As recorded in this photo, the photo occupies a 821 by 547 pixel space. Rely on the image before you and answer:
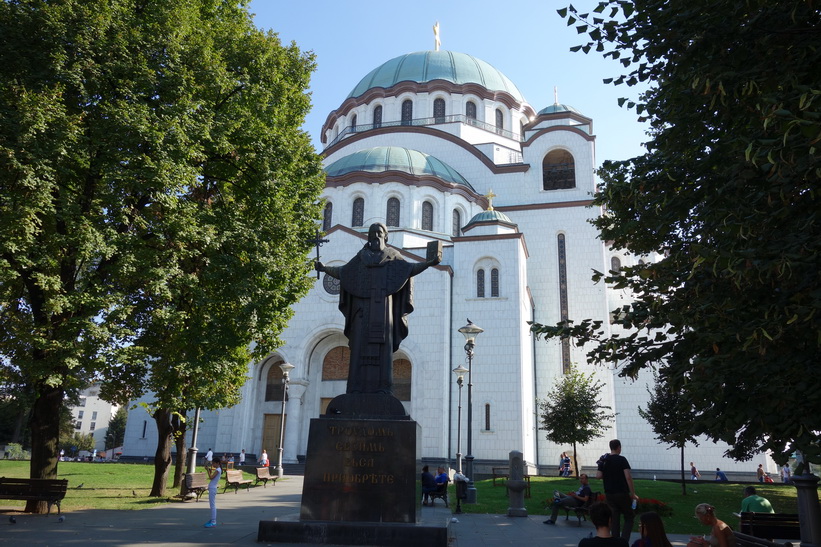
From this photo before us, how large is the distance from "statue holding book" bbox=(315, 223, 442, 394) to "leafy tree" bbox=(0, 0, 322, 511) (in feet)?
13.8

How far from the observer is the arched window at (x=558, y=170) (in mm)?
35875

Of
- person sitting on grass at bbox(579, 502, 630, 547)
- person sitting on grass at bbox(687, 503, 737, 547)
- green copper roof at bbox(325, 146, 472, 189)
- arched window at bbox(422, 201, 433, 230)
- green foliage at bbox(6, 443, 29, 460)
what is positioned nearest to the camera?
person sitting on grass at bbox(579, 502, 630, 547)

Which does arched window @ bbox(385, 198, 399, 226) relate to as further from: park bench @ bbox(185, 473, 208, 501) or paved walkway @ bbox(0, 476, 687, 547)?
paved walkway @ bbox(0, 476, 687, 547)

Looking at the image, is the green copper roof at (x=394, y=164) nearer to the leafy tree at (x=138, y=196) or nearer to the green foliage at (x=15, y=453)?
the leafy tree at (x=138, y=196)

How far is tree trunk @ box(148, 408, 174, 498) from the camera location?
15273 mm

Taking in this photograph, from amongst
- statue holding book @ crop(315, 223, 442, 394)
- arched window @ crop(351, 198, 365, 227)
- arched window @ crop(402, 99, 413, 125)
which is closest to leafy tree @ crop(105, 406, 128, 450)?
arched window @ crop(402, 99, 413, 125)

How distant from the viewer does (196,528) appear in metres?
9.34

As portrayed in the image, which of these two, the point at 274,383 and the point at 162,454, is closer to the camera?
the point at 162,454

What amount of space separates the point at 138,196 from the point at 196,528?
6.78m

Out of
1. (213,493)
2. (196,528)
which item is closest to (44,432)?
(213,493)

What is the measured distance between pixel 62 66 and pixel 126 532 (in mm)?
8283

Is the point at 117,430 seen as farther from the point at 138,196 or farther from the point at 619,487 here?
the point at 619,487

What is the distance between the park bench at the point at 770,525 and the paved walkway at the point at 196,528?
1.40m

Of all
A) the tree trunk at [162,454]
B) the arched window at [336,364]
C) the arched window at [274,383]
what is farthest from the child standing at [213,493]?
the arched window at [274,383]
